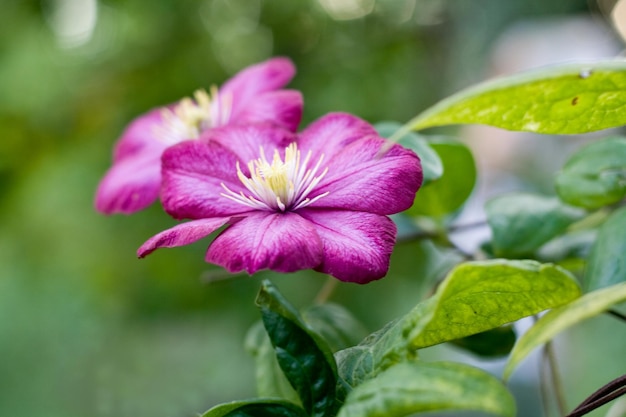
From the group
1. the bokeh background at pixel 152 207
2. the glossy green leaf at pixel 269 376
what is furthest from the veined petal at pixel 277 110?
the bokeh background at pixel 152 207

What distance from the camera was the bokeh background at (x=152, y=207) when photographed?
1.09 metres

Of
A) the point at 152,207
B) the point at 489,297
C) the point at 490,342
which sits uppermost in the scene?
the point at 489,297

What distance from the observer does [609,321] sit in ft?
2.42

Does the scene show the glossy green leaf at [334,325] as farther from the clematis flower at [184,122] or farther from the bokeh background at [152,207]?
the bokeh background at [152,207]

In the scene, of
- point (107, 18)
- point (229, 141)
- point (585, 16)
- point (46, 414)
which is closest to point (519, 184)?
point (585, 16)

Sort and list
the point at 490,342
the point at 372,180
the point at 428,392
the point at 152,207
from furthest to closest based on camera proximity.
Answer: the point at 152,207 < the point at 490,342 < the point at 372,180 < the point at 428,392

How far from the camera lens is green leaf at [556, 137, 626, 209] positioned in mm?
366

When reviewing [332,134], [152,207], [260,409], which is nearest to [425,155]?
[332,134]

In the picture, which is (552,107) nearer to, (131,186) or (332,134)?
(332,134)

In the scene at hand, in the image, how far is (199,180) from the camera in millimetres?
320

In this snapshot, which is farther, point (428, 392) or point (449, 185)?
point (449, 185)

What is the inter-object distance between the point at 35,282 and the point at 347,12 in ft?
2.22

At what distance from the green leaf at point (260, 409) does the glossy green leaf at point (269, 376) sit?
7 centimetres

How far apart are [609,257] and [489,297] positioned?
0.10 m
